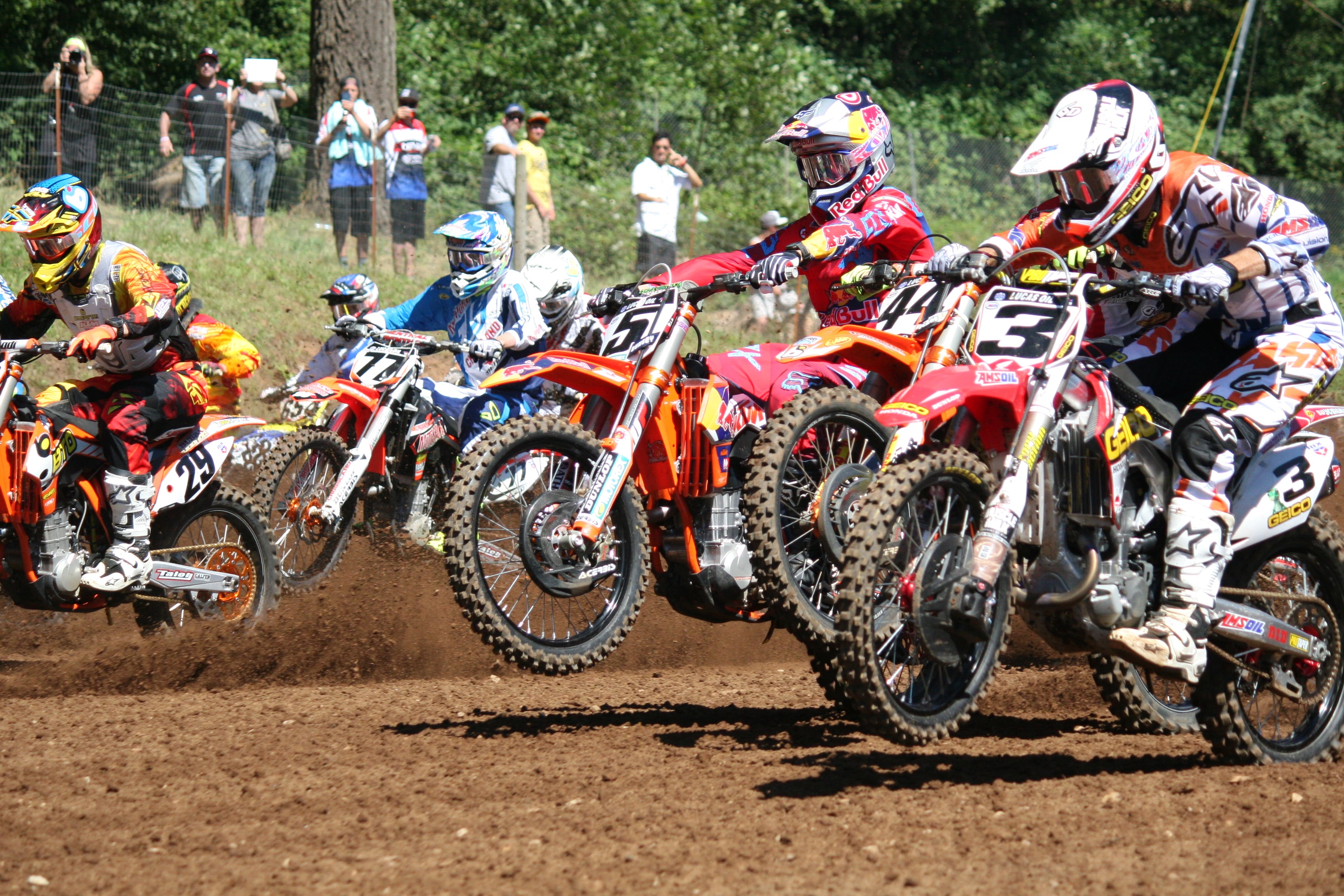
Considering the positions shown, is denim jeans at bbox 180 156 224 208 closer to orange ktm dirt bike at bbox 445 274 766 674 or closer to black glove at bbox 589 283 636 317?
black glove at bbox 589 283 636 317

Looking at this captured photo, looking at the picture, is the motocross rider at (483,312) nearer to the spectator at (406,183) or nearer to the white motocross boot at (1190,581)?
the white motocross boot at (1190,581)

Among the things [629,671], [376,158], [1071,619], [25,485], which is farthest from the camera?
[376,158]

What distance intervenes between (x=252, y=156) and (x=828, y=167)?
9135 millimetres

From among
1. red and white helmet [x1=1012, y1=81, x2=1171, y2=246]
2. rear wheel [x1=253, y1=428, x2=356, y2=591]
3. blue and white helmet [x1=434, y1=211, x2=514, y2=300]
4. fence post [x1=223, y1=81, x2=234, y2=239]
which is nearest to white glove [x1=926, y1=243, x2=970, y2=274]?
red and white helmet [x1=1012, y1=81, x2=1171, y2=246]

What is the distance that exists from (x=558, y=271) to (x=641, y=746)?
4.17m

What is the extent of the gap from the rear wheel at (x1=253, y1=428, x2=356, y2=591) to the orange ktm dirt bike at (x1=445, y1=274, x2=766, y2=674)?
2811 mm

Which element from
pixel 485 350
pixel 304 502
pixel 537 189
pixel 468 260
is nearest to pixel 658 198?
pixel 537 189

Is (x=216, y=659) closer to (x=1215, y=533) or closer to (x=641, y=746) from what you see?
(x=641, y=746)

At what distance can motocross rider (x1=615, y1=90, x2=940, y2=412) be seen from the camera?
622 cm

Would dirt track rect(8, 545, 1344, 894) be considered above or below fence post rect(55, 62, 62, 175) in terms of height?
below

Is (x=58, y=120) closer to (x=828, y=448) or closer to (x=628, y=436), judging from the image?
(x=628, y=436)

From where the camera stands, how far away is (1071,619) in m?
4.71

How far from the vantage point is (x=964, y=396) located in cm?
456

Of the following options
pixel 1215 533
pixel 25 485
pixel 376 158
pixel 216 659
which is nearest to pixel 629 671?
pixel 216 659
